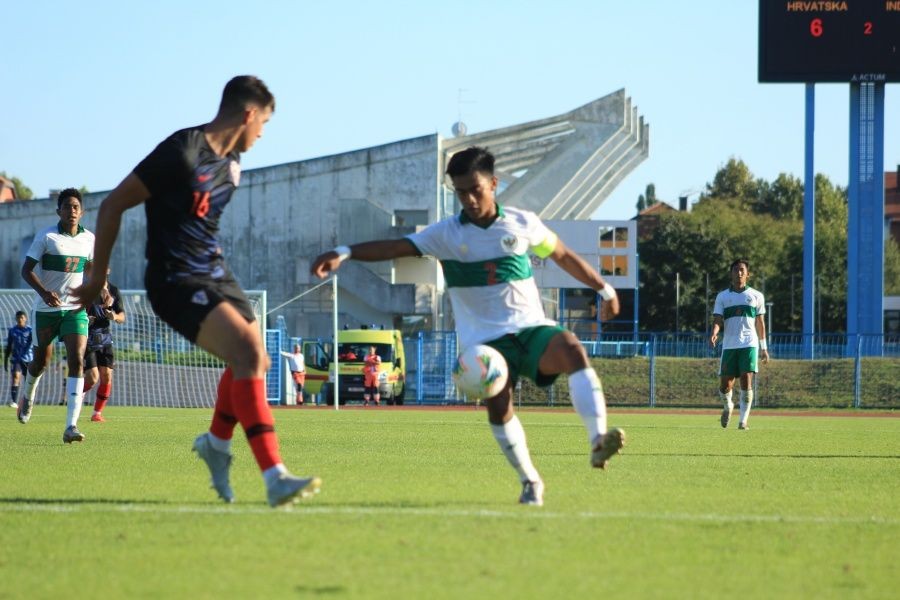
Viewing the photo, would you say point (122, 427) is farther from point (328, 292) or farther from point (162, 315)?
point (328, 292)

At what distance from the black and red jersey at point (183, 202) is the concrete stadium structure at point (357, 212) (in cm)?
5054

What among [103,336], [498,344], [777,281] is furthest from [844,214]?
[498,344]

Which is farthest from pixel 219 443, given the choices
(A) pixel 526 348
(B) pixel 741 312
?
(B) pixel 741 312

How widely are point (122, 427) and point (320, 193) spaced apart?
44877 mm

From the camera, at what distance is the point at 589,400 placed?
741 centimetres

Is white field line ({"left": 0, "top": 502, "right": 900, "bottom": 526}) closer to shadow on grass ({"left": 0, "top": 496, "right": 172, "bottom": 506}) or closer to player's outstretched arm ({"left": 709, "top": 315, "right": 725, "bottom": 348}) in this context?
shadow on grass ({"left": 0, "top": 496, "right": 172, "bottom": 506})

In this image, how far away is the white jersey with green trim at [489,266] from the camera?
7.68m

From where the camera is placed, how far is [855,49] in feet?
133

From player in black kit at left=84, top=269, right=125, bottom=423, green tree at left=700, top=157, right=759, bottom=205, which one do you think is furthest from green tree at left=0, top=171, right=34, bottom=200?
player in black kit at left=84, top=269, right=125, bottom=423

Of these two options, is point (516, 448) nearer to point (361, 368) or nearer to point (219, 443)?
point (219, 443)

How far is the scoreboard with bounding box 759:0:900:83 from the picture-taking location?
39656 mm

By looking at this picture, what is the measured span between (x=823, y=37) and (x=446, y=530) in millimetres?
36840

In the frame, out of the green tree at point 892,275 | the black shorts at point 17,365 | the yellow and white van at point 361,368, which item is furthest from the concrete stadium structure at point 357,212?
the green tree at point 892,275

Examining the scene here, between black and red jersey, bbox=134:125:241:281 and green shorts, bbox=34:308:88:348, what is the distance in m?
6.10
